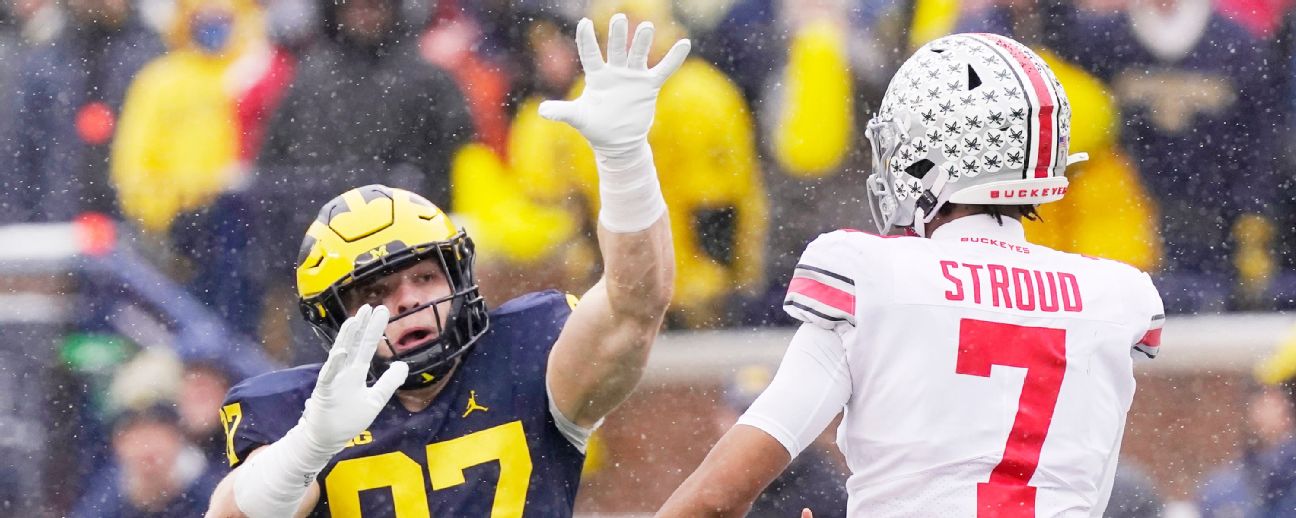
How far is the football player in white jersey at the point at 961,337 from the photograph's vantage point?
68.4 inches

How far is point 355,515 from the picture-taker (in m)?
2.40

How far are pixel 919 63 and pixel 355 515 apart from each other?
3.83 ft

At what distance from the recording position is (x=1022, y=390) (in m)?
1.74

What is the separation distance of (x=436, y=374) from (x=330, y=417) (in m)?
0.27

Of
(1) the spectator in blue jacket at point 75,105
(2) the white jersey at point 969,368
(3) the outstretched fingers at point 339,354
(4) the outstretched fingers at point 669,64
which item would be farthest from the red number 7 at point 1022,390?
(1) the spectator in blue jacket at point 75,105

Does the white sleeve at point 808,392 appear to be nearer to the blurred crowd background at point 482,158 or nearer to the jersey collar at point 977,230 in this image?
the jersey collar at point 977,230

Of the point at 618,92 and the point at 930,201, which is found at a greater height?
the point at 618,92

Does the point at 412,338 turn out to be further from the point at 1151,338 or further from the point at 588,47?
the point at 1151,338

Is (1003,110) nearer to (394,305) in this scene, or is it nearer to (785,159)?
(394,305)

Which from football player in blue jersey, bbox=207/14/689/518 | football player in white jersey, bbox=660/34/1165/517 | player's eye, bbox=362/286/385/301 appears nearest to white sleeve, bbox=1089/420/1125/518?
football player in white jersey, bbox=660/34/1165/517

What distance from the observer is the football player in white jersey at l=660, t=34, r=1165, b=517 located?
1738 millimetres

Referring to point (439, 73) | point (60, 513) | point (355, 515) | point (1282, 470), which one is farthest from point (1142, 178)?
point (60, 513)

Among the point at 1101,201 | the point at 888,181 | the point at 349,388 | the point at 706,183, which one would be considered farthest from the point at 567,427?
the point at 1101,201

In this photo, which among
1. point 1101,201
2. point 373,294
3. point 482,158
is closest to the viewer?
point 373,294
